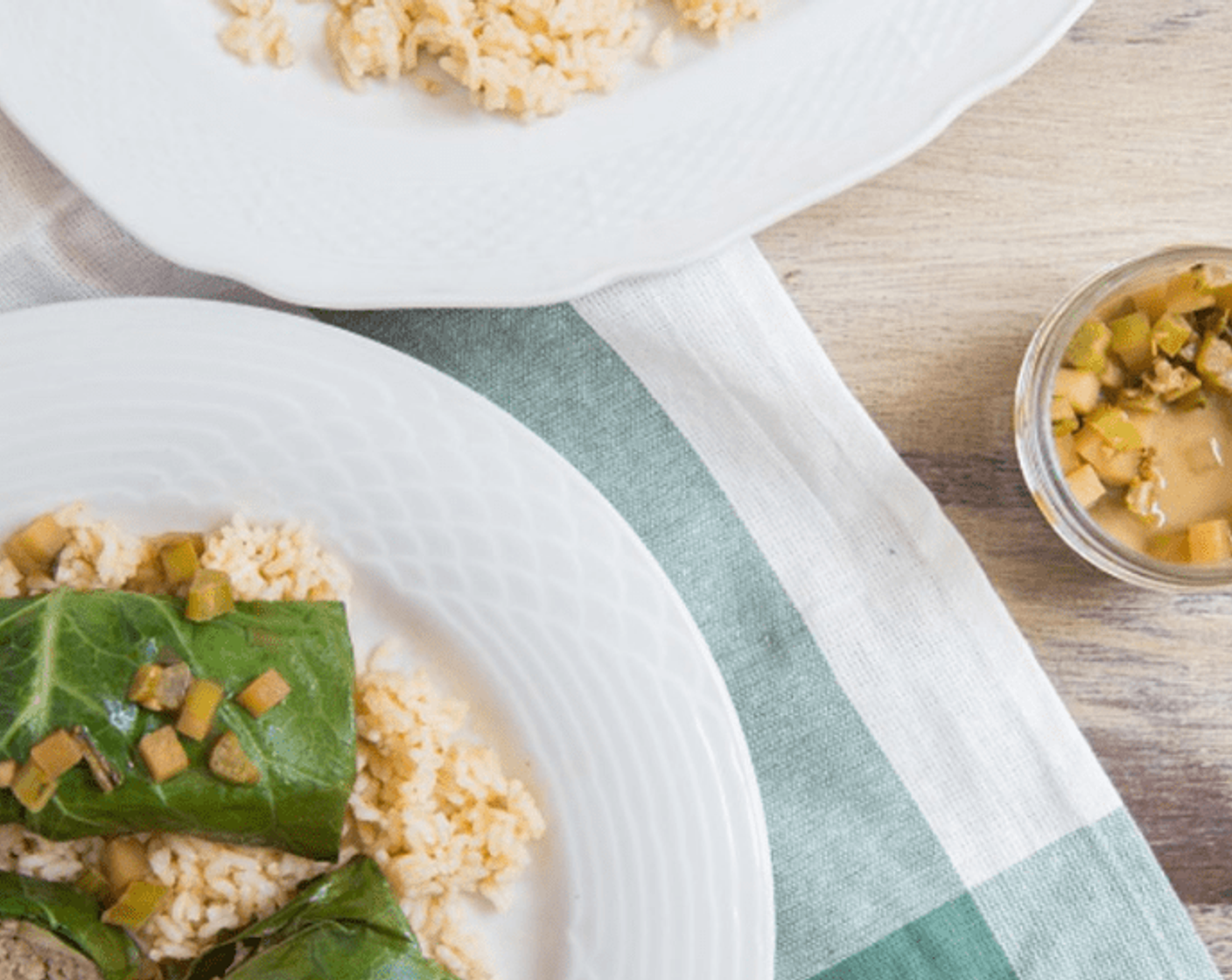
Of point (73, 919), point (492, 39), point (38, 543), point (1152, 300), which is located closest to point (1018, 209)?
point (1152, 300)

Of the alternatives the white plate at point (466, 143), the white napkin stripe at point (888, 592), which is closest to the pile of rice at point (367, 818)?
the white plate at point (466, 143)

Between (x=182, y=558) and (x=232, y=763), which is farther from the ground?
(x=182, y=558)

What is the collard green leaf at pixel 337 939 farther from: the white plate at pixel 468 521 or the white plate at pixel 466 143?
the white plate at pixel 466 143

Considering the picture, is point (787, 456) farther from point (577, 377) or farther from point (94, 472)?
point (94, 472)

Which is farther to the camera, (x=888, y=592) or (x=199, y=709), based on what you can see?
(x=888, y=592)

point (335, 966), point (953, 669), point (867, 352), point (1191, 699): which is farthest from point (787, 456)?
point (335, 966)

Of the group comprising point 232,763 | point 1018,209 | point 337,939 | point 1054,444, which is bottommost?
point 337,939

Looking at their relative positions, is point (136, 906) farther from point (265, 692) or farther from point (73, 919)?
point (265, 692)
